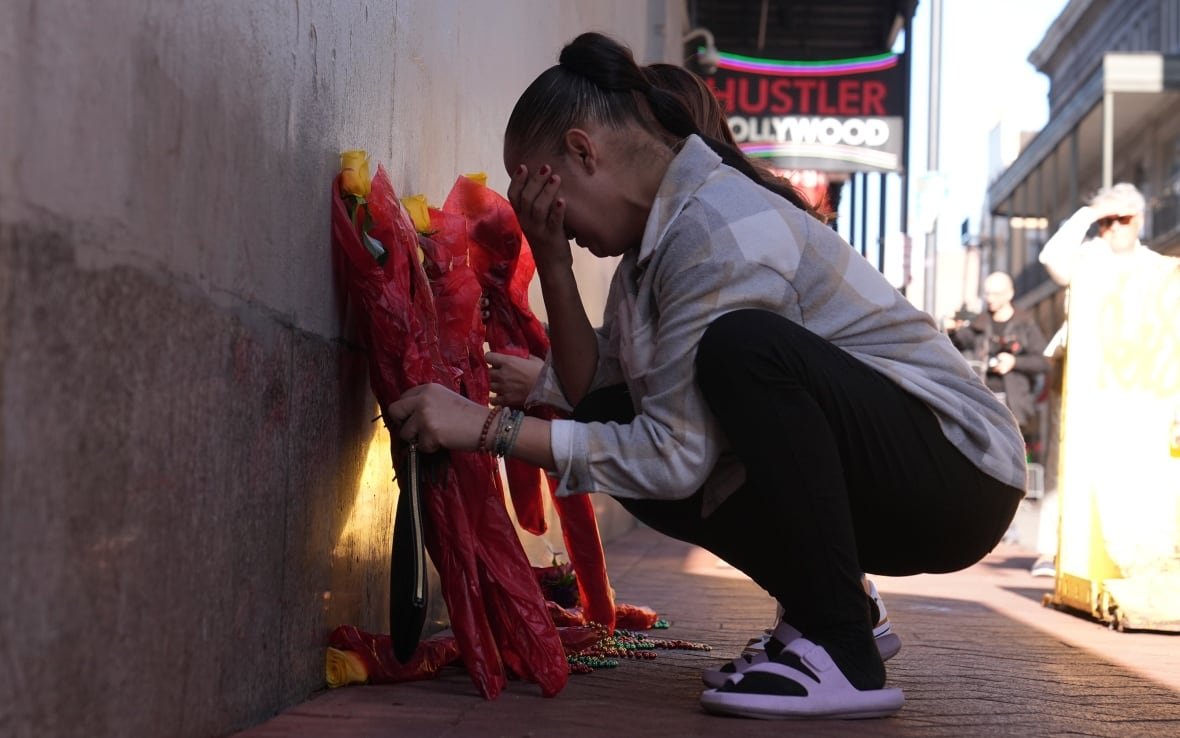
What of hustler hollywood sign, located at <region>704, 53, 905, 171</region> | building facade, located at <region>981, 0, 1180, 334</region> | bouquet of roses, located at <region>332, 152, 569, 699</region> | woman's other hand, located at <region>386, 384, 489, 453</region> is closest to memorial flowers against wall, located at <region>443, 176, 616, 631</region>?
bouquet of roses, located at <region>332, 152, 569, 699</region>

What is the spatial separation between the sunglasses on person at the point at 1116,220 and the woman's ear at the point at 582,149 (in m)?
3.80

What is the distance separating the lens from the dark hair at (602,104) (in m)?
2.35

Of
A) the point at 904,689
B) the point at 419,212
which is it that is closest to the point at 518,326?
the point at 419,212

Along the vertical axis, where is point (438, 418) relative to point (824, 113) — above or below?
below

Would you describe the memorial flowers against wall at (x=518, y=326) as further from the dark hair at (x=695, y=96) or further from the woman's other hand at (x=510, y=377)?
the dark hair at (x=695, y=96)

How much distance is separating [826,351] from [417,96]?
3.99ft

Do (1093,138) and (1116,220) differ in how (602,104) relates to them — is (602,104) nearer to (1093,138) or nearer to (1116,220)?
(1116,220)

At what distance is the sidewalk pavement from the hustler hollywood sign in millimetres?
7449

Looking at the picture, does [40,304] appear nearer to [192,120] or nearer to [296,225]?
[192,120]

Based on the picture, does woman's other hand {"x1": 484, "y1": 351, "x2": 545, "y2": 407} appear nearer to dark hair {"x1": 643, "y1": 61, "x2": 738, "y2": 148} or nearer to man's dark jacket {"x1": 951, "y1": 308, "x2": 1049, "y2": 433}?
dark hair {"x1": 643, "y1": 61, "x2": 738, "y2": 148}

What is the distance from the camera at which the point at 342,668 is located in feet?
7.80

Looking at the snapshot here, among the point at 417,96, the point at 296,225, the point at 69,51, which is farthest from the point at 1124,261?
the point at 69,51

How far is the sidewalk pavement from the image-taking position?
2.10m

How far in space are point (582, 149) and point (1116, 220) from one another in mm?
3841
